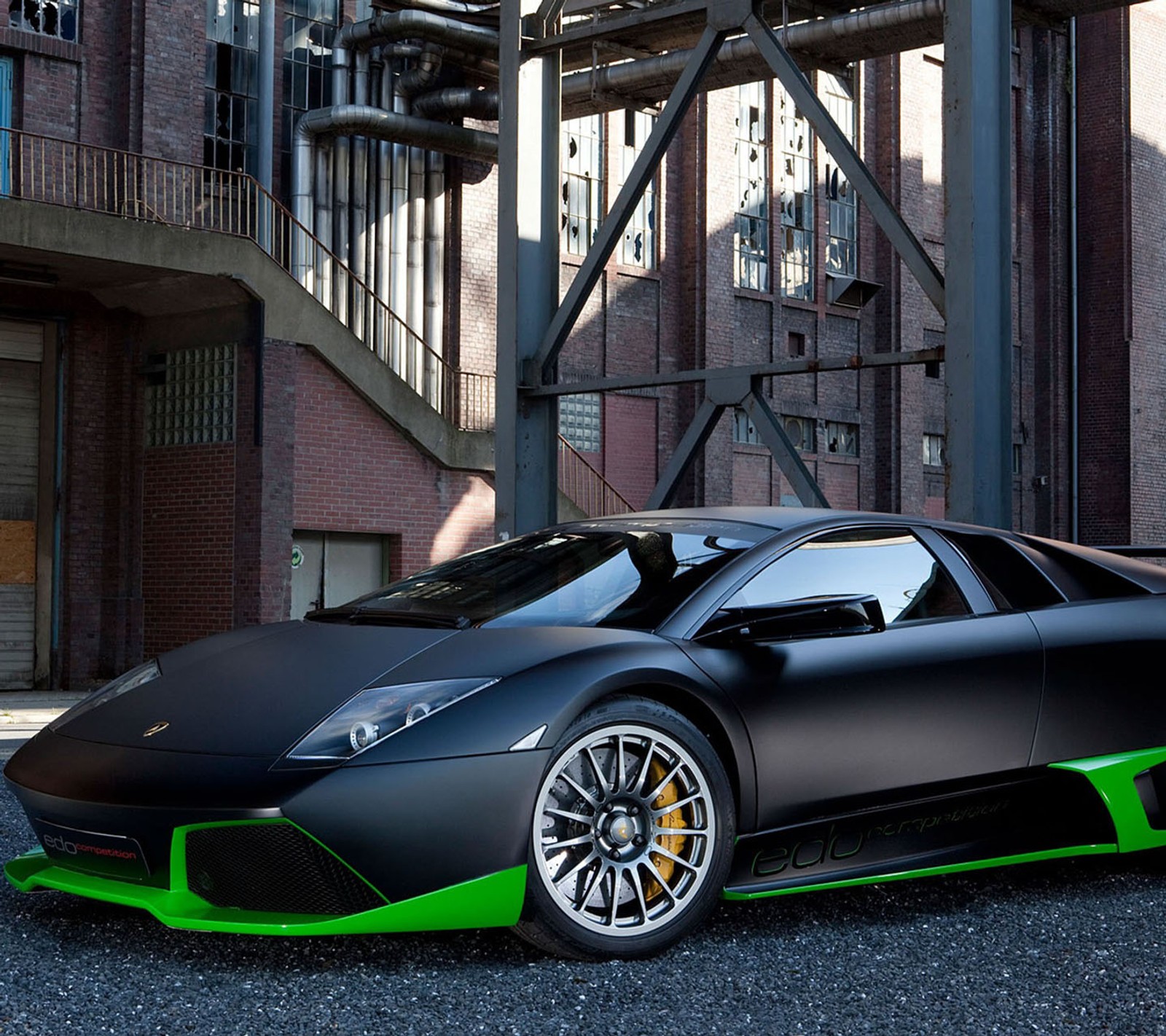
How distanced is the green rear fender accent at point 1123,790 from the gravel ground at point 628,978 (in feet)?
1.03

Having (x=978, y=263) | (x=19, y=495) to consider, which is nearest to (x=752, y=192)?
(x=19, y=495)

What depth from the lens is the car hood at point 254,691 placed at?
3.64m

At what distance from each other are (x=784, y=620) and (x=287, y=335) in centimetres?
1381

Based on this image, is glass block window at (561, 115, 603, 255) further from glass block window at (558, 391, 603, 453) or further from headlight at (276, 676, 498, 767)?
headlight at (276, 676, 498, 767)

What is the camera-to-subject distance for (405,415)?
18578mm

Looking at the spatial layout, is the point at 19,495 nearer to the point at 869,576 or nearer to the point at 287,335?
the point at 287,335

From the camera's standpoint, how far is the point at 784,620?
4.03 meters

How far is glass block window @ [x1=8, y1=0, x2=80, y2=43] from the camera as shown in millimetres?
17656

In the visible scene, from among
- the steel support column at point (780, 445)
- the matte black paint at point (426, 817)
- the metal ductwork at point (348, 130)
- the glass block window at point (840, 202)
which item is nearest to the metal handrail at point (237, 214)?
the metal ductwork at point (348, 130)

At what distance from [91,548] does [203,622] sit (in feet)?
5.48

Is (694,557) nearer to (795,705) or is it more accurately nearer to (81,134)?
(795,705)

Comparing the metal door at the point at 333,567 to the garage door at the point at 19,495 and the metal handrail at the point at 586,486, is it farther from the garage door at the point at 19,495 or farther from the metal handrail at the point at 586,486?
the metal handrail at the point at 586,486

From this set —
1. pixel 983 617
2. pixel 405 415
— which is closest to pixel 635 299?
pixel 405 415

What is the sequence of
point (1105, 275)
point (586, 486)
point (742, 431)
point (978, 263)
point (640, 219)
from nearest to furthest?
1. point (978, 263)
2. point (586, 486)
3. point (640, 219)
4. point (742, 431)
5. point (1105, 275)
